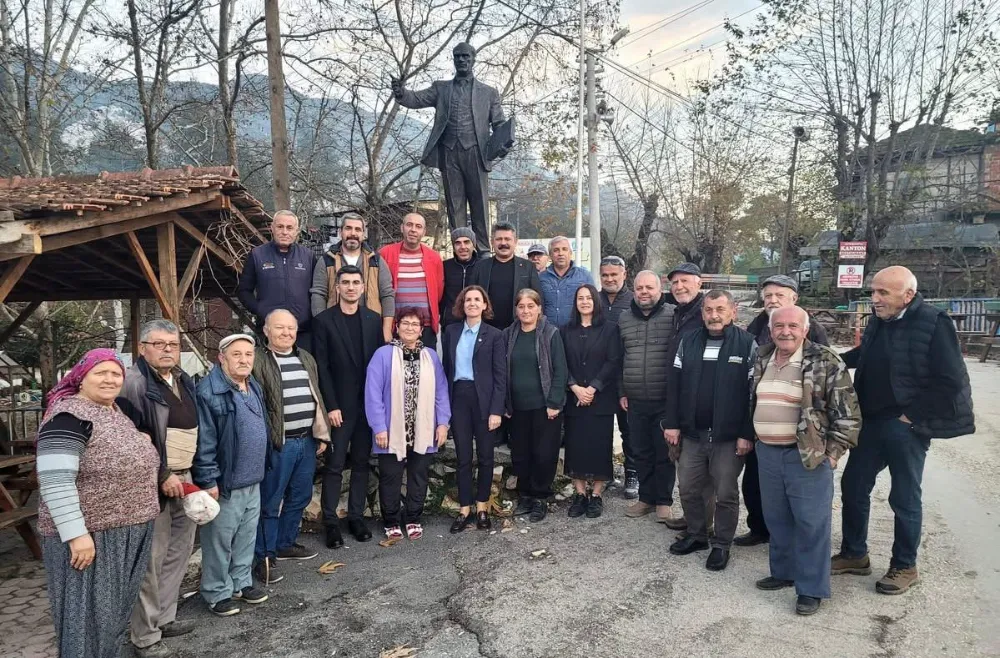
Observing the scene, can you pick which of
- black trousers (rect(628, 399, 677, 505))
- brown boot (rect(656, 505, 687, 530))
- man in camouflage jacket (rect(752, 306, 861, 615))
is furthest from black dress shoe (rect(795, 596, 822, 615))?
black trousers (rect(628, 399, 677, 505))

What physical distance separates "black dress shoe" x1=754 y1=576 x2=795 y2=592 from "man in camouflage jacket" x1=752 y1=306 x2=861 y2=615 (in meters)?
0.25

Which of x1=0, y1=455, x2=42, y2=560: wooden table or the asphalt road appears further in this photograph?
x1=0, y1=455, x2=42, y2=560: wooden table

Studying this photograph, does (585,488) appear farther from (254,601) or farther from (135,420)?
(135,420)

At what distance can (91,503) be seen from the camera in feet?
8.77

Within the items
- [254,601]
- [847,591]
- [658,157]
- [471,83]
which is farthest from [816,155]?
[254,601]

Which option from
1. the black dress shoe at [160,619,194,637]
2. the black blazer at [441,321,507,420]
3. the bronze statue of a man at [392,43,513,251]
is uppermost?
the bronze statue of a man at [392,43,513,251]

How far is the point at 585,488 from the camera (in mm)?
5230

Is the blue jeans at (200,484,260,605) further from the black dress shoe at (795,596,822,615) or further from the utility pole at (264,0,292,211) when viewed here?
the utility pole at (264,0,292,211)

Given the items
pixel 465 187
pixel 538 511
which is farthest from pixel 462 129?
pixel 538 511

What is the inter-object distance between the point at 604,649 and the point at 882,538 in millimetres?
2712

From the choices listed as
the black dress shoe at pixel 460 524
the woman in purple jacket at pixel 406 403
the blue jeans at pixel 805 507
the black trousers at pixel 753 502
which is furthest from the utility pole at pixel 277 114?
the blue jeans at pixel 805 507

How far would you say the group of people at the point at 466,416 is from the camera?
9.21 feet

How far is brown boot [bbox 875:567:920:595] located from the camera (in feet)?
12.0

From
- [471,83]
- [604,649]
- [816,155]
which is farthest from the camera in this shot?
[816,155]
